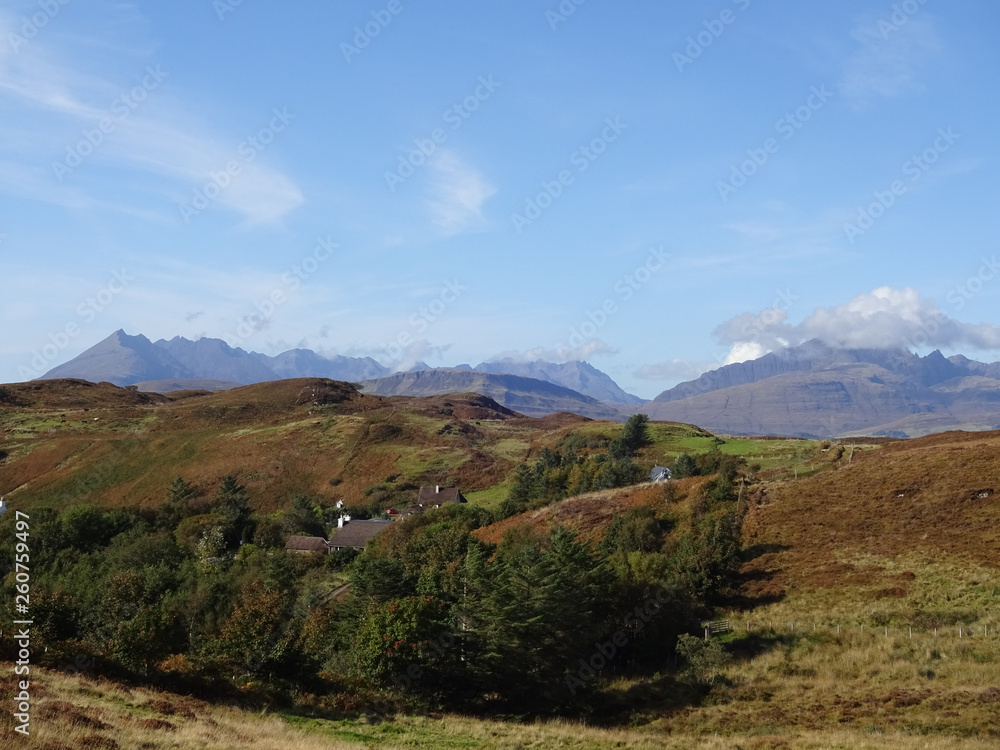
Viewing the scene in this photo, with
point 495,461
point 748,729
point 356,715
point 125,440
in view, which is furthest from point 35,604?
point 125,440

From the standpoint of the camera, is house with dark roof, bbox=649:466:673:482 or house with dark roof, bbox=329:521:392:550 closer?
house with dark roof, bbox=329:521:392:550

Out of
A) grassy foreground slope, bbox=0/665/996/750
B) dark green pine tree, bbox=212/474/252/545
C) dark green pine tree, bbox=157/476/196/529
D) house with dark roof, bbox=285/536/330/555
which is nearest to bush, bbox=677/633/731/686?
grassy foreground slope, bbox=0/665/996/750

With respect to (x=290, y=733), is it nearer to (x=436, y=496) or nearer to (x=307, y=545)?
(x=307, y=545)

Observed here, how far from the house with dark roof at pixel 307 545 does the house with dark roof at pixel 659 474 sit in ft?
109

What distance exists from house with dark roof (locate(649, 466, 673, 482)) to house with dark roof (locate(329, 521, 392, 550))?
88.6ft

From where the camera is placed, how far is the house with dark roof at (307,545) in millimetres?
69438

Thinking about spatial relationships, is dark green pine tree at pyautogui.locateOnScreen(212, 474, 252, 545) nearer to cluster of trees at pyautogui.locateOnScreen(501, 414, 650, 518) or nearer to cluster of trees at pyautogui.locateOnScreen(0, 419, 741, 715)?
cluster of trees at pyautogui.locateOnScreen(0, 419, 741, 715)

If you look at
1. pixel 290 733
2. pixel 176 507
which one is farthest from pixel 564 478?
pixel 290 733

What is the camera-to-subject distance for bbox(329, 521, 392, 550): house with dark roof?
7075 centimetres

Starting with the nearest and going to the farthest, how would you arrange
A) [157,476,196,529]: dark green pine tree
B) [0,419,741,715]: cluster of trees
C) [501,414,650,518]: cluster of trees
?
[0,419,741,715]: cluster of trees → [501,414,650,518]: cluster of trees → [157,476,196,529]: dark green pine tree

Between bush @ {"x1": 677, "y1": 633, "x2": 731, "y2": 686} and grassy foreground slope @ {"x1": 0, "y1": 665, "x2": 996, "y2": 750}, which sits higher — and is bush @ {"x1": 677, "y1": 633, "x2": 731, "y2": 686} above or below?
below

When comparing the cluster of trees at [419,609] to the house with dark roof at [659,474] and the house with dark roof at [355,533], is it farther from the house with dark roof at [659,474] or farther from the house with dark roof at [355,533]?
the house with dark roof at [659,474]

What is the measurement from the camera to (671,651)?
35.6 meters

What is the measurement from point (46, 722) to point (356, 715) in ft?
38.5
